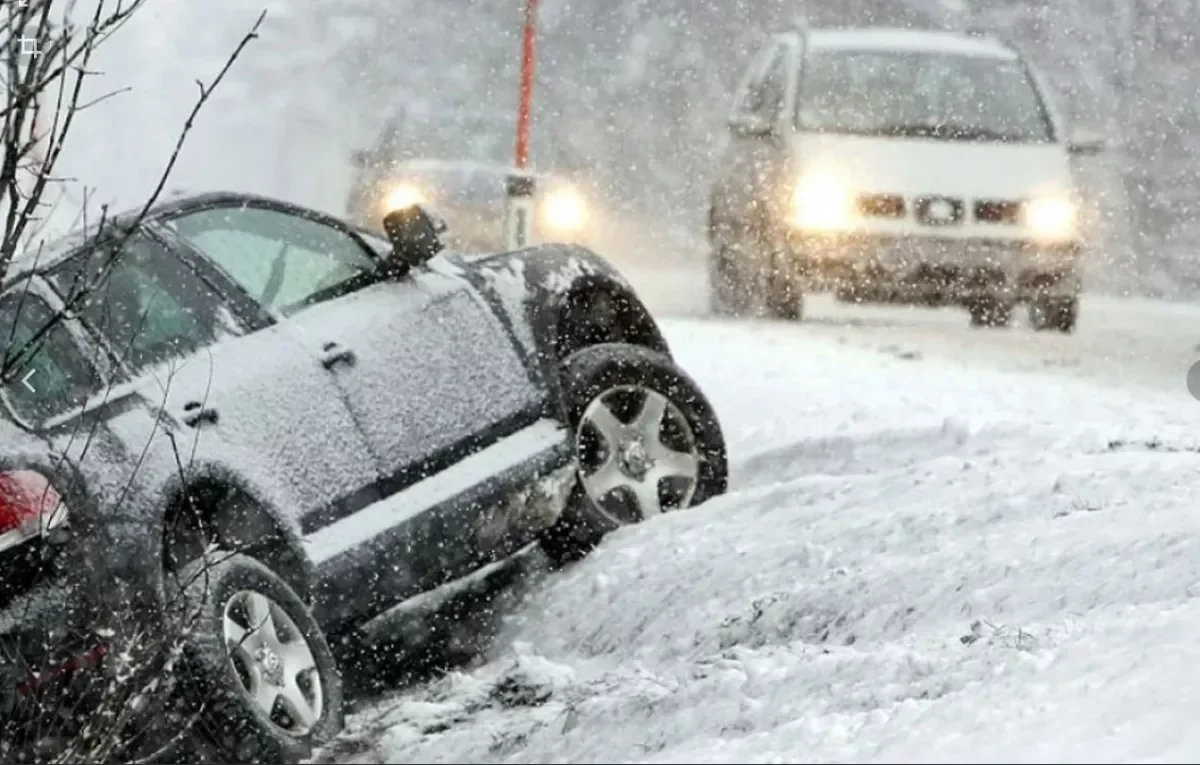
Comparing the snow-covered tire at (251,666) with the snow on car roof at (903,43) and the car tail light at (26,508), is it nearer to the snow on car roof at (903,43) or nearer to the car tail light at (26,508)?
the car tail light at (26,508)

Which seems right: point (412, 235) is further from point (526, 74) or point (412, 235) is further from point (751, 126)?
point (751, 126)

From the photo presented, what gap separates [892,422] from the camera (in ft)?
32.1

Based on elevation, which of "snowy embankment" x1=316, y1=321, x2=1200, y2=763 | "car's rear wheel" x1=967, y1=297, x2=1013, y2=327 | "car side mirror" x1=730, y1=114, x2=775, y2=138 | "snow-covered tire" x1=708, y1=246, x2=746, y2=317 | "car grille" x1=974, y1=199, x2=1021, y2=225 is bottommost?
"car's rear wheel" x1=967, y1=297, x2=1013, y2=327

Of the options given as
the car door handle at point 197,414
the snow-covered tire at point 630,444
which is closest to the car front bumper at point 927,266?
the snow-covered tire at point 630,444

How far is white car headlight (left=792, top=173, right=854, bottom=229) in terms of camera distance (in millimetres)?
12797

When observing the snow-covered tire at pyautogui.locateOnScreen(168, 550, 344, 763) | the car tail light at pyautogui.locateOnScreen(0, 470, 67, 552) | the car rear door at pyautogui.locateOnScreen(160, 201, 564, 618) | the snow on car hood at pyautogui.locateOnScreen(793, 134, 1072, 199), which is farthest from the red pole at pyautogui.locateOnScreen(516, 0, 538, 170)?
the car tail light at pyautogui.locateOnScreen(0, 470, 67, 552)

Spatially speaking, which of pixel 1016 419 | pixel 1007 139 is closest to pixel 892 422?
pixel 1016 419

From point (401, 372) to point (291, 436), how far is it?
57 centimetres

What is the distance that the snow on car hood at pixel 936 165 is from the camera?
42.2 feet

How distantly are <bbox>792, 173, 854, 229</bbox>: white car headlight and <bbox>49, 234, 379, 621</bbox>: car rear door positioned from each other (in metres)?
6.15

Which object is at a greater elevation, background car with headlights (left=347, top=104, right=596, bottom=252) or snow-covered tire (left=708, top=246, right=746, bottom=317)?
background car with headlights (left=347, top=104, right=596, bottom=252)

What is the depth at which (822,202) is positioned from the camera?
12867 mm

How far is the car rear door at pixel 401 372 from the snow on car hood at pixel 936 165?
5.51m

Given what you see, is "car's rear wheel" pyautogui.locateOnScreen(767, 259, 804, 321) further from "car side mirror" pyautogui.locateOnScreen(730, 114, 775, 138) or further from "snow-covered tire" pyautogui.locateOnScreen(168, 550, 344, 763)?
"snow-covered tire" pyautogui.locateOnScreen(168, 550, 344, 763)
